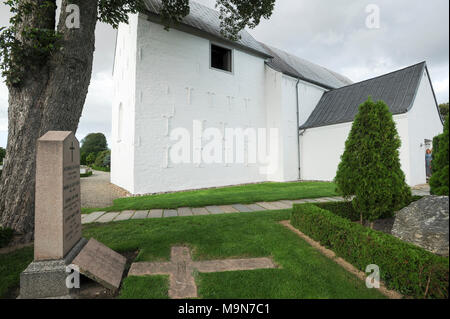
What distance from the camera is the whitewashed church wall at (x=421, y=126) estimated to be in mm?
10134

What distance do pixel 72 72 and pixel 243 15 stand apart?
7494 mm

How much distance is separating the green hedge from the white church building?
7761 mm

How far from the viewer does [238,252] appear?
3.30 metres

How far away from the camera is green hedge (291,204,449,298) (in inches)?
79.0

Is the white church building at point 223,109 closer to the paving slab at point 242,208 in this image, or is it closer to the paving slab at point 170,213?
the paving slab at point 170,213

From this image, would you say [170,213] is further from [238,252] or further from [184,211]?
[238,252]

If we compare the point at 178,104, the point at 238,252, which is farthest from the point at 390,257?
the point at 178,104

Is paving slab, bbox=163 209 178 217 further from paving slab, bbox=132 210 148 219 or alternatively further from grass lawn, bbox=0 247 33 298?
grass lawn, bbox=0 247 33 298

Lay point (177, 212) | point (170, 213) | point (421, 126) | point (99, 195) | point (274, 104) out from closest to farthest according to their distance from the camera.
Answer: point (170, 213), point (177, 212), point (99, 195), point (421, 126), point (274, 104)

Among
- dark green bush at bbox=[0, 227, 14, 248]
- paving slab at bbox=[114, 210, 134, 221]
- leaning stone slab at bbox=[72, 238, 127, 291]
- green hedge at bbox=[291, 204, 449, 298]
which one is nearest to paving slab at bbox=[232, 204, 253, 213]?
green hedge at bbox=[291, 204, 449, 298]

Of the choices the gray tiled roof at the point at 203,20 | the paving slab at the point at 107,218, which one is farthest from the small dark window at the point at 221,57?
the paving slab at the point at 107,218

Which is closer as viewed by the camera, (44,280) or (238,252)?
(44,280)

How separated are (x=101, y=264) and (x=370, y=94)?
15595mm
